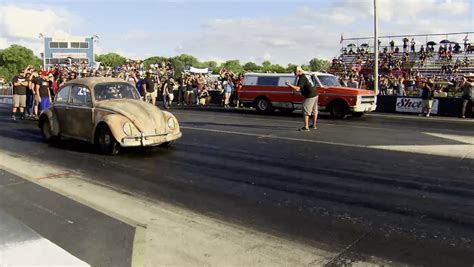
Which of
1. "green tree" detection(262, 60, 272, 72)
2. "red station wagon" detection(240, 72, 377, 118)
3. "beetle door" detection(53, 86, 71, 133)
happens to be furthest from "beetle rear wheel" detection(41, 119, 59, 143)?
"green tree" detection(262, 60, 272, 72)

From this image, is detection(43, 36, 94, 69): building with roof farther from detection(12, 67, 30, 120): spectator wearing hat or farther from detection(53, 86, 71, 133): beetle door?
detection(53, 86, 71, 133): beetle door

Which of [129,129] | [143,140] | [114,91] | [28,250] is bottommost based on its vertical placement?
[28,250]

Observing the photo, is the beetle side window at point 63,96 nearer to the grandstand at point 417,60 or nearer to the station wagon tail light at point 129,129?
the station wagon tail light at point 129,129

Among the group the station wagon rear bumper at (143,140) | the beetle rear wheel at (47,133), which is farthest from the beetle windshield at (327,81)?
the beetle rear wheel at (47,133)

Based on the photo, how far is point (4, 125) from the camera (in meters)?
14.3

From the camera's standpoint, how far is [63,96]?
10.5 m

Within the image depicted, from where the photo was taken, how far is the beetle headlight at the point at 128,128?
8.91 metres

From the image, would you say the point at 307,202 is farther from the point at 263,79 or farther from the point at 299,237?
the point at 263,79

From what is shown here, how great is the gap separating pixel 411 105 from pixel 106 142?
15.9 meters

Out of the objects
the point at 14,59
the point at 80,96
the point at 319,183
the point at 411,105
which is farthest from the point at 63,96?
the point at 14,59

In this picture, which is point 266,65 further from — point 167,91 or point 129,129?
point 129,129

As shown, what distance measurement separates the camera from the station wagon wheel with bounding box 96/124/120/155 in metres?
9.16

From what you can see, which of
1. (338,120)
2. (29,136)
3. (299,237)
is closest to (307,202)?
(299,237)

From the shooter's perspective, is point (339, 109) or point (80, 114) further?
point (339, 109)
